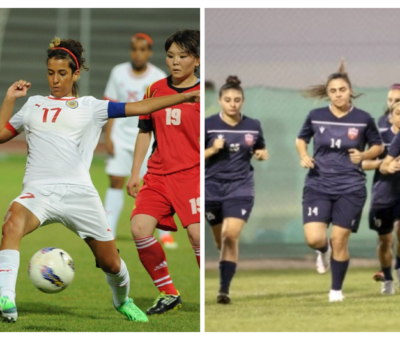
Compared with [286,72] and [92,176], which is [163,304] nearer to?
[286,72]

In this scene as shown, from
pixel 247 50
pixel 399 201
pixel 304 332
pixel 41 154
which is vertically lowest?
pixel 304 332

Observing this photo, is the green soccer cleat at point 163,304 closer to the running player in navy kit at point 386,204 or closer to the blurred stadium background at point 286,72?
the running player in navy kit at point 386,204

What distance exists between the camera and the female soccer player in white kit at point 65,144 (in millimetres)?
4168

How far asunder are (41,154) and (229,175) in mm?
1937

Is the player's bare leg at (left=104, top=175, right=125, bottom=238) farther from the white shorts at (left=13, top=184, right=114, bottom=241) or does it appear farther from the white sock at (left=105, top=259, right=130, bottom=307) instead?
the white shorts at (left=13, top=184, right=114, bottom=241)

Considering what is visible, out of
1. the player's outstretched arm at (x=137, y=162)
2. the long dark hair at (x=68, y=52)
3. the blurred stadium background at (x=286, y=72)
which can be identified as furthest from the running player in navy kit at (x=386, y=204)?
the long dark hair at (x=68, y=52)

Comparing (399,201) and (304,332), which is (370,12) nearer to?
(399,201)

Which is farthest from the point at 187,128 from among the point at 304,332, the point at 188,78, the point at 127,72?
the point at 127,72

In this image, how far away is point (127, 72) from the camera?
753 centimetres

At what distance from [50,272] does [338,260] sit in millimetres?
2259

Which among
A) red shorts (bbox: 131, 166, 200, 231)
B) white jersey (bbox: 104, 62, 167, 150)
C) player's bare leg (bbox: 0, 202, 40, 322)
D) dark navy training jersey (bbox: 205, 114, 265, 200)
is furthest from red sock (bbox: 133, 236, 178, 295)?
white jersey (bbox: 104, 62, 167, 150)

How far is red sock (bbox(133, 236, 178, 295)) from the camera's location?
186 inches

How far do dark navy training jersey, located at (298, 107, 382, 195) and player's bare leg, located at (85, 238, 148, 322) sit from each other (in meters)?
1.85

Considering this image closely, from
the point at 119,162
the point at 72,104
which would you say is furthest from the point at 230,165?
the point at 119,162
